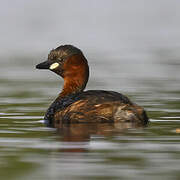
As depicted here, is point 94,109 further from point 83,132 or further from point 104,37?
point 104,37

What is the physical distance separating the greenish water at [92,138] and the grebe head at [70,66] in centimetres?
73

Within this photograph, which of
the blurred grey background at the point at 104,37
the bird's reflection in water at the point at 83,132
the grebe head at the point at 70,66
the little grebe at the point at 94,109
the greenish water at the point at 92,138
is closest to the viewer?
the greenish water at the point at 92,138

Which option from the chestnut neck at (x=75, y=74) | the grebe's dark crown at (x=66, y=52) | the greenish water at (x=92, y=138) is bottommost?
the greenish water at (x=92, y=138)

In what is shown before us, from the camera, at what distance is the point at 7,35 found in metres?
32.4

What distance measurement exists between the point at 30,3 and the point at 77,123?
29277 millimetres

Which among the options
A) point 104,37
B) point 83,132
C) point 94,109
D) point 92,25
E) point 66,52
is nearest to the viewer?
point 83,132

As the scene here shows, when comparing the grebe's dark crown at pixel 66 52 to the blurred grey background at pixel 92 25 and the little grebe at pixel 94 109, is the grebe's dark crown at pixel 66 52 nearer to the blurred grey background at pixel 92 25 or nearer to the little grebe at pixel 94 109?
the little grebe at pixel 94 109

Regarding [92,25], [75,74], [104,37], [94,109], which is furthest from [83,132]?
[92,25]

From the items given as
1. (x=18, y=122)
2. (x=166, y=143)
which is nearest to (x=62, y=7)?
(x=18, y=122)

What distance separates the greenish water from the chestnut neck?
25.9 inches

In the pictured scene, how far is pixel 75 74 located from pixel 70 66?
0.16 m

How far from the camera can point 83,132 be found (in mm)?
13836

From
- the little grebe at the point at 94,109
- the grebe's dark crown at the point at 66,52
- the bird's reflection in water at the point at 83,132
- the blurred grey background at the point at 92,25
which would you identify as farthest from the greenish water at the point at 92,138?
the blurred grey background at the point at 92,25

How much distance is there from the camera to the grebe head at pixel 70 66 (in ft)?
53.6
